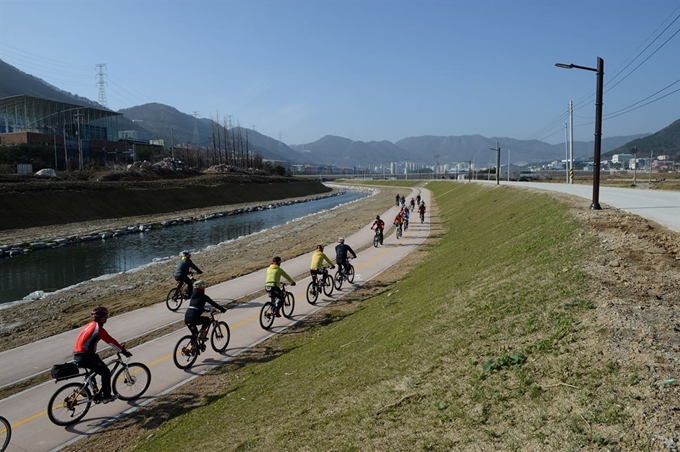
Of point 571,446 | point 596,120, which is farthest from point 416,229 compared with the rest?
point 571,446

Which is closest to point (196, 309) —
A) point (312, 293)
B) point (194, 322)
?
point (194, 322)

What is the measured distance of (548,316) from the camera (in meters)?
7.59

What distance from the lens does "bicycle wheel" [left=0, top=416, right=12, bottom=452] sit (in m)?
7.82

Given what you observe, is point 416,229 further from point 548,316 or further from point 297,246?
point 548,316

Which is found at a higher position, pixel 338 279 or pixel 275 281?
pixel 275 281

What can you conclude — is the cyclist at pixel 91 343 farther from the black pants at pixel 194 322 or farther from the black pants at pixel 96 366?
the black pants at pixel 194 322

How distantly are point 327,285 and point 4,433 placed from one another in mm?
11204

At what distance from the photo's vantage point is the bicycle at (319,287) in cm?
1648

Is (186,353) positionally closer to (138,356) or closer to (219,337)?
(219,337)

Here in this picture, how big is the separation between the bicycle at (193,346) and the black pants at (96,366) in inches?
77.2

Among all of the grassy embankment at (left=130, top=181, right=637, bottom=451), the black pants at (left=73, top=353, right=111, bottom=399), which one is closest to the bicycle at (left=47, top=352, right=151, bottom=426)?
the black pants at (left=73, top=353, right=111, bottom=399)

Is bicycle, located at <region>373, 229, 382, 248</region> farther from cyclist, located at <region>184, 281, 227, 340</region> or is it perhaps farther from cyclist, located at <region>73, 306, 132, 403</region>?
cyclist, located at <region>73, 306, 132, 403</region>

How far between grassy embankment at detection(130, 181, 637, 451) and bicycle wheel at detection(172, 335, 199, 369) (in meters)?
1.17

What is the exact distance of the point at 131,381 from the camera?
9688 millimetres
